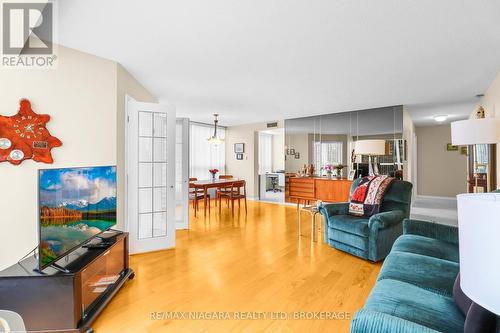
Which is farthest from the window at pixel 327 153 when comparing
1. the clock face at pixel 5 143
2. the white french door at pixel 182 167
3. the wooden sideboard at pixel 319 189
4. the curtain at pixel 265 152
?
the clock face at pixel 5 143

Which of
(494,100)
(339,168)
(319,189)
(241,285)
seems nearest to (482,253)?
(241,285)

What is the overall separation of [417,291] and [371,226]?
1.60 m

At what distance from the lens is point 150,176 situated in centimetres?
351

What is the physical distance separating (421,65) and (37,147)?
4.41 metres

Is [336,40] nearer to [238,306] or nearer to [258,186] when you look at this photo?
[238,306]

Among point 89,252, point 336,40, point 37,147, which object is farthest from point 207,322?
point 336,40

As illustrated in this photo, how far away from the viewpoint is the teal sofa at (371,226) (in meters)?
3.02

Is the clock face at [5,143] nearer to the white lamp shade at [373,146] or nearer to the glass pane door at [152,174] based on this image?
the glass pane door at [152,174]

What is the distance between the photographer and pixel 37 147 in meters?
2.53

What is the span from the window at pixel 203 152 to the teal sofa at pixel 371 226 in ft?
15.8

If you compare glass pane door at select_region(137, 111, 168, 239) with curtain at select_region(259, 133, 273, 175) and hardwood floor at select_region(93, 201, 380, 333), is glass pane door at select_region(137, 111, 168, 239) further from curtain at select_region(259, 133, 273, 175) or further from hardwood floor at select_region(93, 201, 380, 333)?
curtain at select_region(259, 133, 273, 175)

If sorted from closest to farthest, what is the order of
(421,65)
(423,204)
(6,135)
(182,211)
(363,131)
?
(6,135) < (421,65) < (182,211) < (363,131) < (423,204)

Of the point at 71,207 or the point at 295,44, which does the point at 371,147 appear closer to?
the point at 295,44

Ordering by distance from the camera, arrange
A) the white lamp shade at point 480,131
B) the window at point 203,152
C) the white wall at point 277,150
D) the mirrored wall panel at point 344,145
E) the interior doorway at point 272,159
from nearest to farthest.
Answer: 1. the white lamp shade at point 480,131
2. the mirrored wall panel at point 344,145
3. the window at point 203,152
4. the interior doorway at point 272,159
5. the white wall at point 277,150
